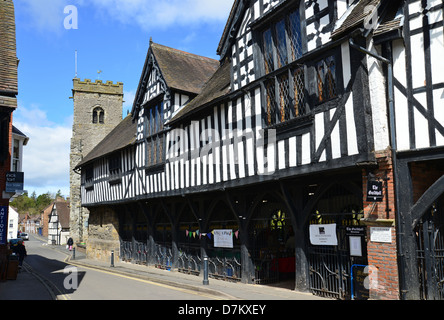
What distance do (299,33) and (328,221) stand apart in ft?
15.1

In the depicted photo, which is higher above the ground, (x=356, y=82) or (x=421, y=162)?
(x=356, y=82)

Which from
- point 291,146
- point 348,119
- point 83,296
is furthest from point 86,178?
point 348,119

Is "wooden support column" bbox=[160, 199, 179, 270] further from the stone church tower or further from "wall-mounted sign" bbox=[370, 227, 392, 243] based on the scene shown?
the stone church tower

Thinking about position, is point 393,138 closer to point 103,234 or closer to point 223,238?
point 223,238

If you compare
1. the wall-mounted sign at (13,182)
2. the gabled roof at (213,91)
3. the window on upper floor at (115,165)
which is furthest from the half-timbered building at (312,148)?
the wall-mounted sign at (13,182)

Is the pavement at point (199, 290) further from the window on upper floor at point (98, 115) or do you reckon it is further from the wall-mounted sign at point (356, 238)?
the window on upper floor at point (98, 115)

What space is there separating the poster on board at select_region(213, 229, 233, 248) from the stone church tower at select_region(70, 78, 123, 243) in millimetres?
27297

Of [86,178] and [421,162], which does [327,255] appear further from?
[86,178]

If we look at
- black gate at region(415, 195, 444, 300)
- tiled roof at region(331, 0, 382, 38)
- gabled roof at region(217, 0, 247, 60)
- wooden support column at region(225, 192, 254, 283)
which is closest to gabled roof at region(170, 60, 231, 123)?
gabled roof at region(217, 0, 247, 60)

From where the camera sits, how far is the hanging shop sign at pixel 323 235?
9.15 meters

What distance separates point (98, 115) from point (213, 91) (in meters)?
28.1

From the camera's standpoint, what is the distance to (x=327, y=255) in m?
9.38

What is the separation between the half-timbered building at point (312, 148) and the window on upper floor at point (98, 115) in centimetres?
2427
